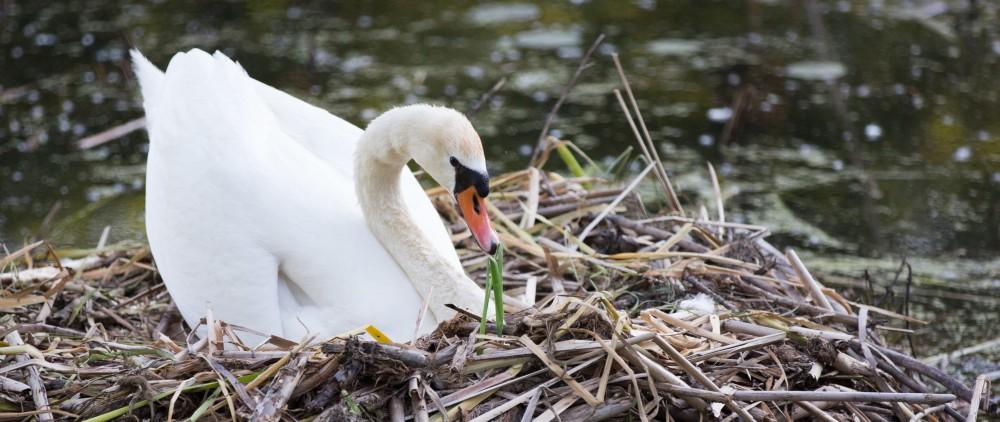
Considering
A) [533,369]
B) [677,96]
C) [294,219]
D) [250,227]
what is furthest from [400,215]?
[677,96]

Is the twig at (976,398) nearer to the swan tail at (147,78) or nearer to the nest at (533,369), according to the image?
the nest at (533,369)

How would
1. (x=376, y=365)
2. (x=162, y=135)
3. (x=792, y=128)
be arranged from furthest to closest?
(x=792, y=128)
(x=162, y=135)
(x=376, y=365)

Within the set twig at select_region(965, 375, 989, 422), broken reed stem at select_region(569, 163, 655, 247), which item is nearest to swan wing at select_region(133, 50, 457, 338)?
broken reed stem at select_region(569, 163, 655, 247)

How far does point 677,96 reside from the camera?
29.0ft

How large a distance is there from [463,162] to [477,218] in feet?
0.65

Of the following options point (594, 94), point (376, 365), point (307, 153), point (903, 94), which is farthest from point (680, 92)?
point (376, 365)

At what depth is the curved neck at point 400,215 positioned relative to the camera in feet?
14.0

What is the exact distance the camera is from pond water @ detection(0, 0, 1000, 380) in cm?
676

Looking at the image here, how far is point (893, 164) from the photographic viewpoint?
7688mm

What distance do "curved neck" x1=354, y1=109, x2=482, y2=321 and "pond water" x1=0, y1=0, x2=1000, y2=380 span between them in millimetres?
2010

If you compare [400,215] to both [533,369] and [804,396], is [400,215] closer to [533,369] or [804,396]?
[533,369]

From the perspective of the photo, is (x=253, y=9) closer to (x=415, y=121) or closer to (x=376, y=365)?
(x=415, y=121)

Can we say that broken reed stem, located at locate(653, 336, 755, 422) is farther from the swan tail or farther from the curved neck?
the swan tail

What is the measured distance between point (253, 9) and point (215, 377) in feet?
25.3
